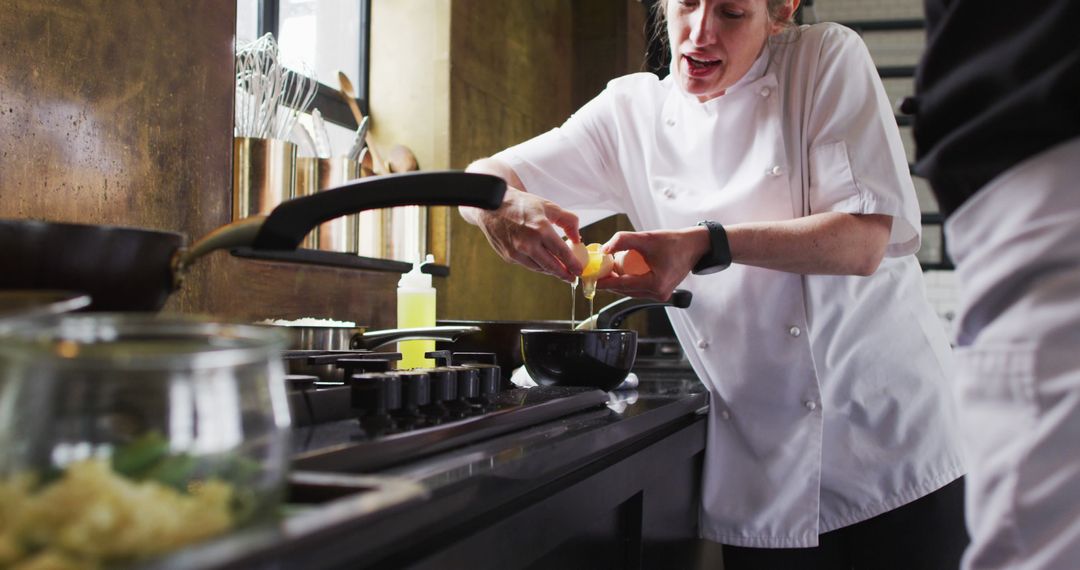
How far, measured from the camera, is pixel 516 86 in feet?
13.1

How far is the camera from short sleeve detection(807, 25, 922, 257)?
4.91 feet

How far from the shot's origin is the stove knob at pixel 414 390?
0.95m

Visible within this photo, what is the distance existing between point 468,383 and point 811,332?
2.55 feet

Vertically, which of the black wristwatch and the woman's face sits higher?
the woman's face

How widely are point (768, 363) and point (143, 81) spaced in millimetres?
1261

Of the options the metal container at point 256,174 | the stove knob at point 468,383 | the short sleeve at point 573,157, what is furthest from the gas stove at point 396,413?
the metal container at point 256,174

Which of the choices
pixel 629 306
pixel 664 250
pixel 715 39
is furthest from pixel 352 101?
pixel 664 250

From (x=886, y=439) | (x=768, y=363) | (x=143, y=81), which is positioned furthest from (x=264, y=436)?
(x=143, y=81)

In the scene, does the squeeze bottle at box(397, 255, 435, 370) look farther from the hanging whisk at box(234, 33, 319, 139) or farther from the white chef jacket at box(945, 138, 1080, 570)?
the white chef jacket at box(945, 138, 1080, 570)

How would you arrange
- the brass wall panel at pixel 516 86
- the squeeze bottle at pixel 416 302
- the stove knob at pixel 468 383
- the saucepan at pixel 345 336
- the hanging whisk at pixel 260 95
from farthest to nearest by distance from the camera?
the brass wall panel at pixel 516 86, the hanging whisk at pixel 260 95, the squeeze bottle at pixel 416 302, the saucepan at pixel 345 336, the stove knob at pixel 468 383

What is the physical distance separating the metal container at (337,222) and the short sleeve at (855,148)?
1243 mm

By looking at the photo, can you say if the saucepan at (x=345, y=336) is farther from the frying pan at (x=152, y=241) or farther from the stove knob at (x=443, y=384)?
the frying pan at (x=152, y=241)

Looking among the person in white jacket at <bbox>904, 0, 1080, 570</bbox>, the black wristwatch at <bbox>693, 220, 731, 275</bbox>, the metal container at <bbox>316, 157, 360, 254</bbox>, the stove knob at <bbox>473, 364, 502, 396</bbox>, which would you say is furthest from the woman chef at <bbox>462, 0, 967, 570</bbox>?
the metal container at <bbox>316, 157, 360, 254</bbox>

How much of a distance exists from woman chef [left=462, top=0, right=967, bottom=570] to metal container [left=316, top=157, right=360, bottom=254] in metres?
0.83
